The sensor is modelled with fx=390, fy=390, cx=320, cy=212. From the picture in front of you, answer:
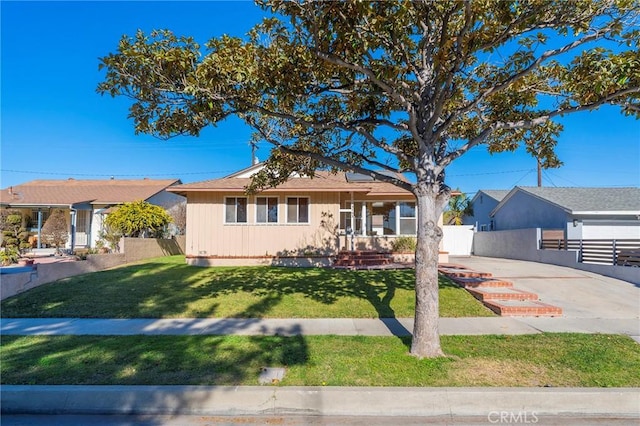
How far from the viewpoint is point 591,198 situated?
1991 centimetres

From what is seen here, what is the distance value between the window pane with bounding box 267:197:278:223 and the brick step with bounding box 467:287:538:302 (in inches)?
344

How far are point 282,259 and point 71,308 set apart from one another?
27.7 ft

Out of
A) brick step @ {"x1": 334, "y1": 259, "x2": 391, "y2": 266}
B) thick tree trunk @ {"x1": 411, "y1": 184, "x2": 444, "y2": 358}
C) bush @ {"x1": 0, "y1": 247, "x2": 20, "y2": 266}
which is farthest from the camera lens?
brick step @ {"x1": 334, "y1": 259, "x2": 391, "y2": 266}

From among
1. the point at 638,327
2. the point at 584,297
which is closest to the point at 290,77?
the point at 638,327

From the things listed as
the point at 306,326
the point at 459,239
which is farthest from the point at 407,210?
the point at 306,326

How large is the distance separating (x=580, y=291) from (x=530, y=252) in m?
8.39

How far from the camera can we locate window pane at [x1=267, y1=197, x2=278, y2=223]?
54.6 ft

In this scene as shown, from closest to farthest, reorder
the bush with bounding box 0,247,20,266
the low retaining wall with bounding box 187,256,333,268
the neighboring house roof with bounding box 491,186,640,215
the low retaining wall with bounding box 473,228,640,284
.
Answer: the low retaining wall with bounding box 473,228,640,284, the bush with bounding box 0,247,20,266, the low retaining wall with bounding box 187,256,333,268, the neighboring house roof with bounding box 491,186,640,215

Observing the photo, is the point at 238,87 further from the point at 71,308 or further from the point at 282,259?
the point at 282,259

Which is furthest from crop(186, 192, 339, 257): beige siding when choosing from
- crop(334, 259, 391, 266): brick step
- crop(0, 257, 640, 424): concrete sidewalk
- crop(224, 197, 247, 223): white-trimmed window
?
crop(0, 257, 640, 424): concrete sidewalk

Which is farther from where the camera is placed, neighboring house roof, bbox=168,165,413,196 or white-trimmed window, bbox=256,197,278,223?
white-trimmed window, bbox=256,197,278,223

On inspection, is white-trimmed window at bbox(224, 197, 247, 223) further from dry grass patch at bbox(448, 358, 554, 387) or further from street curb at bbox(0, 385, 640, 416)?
dry grass patch at bbox(448, 358, 554, 387)

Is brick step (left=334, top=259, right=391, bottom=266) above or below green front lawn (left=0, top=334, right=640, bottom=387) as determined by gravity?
above

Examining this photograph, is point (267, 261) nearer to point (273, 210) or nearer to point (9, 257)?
point (273, 210)
